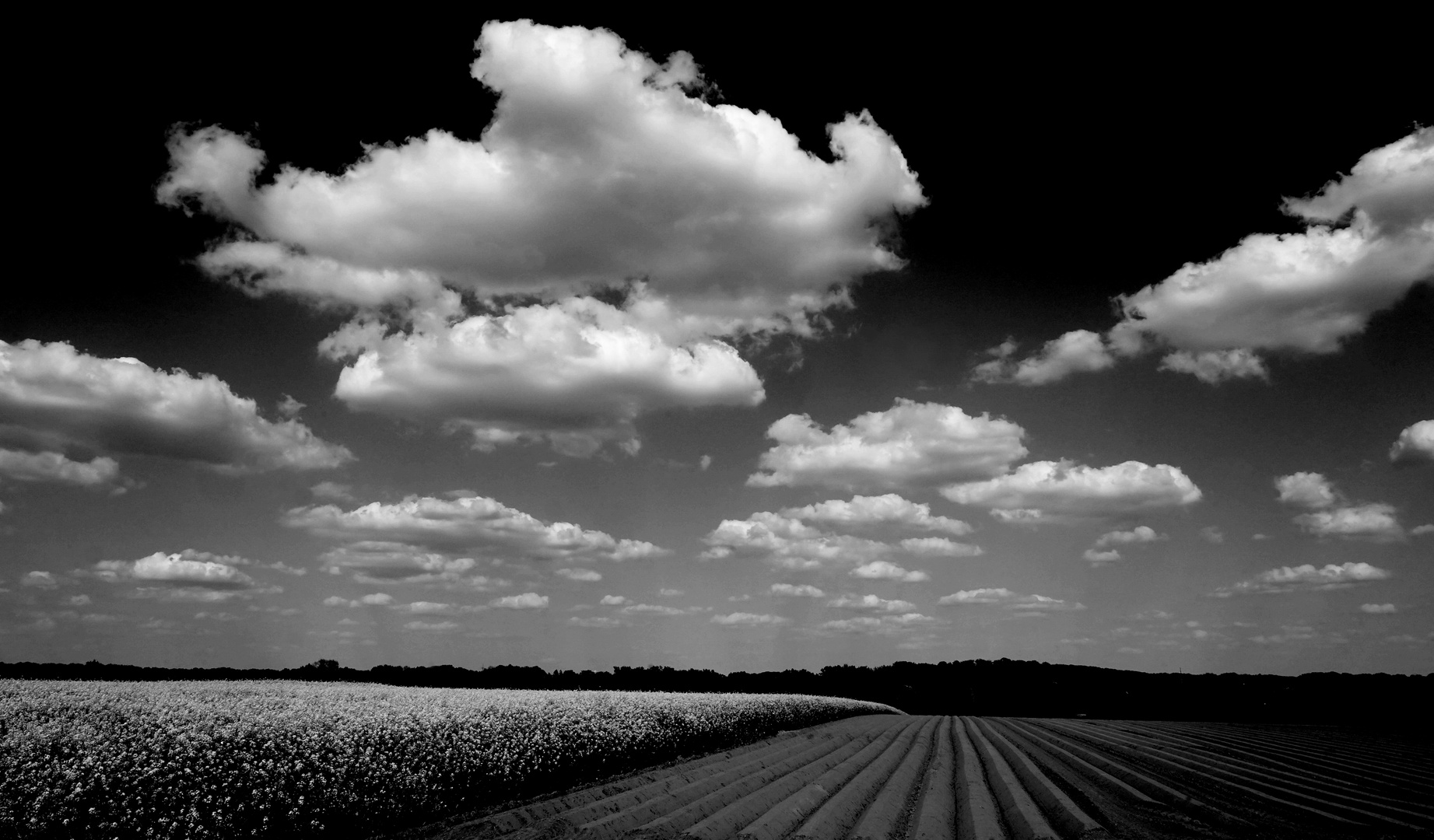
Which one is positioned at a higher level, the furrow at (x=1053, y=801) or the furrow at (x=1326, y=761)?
the furrow at (x=1053, y=801)

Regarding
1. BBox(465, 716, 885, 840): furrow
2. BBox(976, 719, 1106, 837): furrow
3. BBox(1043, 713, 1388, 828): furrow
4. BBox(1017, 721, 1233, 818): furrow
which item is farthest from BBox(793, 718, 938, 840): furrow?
BBox(1043, 713, 1388, 828): furrow

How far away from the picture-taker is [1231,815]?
1423cm

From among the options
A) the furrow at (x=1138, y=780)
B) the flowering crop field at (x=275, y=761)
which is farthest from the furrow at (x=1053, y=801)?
the flowering crop field at (x=275, y=761)

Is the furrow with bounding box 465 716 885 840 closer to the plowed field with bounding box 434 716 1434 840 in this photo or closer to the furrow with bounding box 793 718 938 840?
the plowed field with bounding box 434 716 1434 840

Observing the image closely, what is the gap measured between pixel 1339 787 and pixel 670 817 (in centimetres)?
1758

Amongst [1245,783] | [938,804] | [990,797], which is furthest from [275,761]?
[1245,783]

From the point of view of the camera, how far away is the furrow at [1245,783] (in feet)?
49.8

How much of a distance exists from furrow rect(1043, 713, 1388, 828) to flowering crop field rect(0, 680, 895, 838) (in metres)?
14.9

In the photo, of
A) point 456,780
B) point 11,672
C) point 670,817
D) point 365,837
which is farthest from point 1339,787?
point 11,672

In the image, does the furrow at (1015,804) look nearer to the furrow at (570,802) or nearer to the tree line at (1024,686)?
the furrow at (570,802)

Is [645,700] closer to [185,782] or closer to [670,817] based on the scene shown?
[670,817]

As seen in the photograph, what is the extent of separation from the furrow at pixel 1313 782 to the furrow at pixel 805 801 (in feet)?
34.2

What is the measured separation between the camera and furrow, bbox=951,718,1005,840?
12.3 m

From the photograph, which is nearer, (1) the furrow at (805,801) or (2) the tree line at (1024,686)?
(1) the furrow at (805,801)
